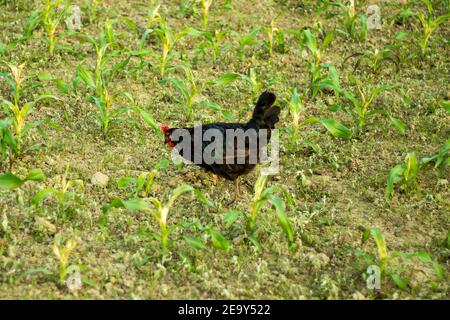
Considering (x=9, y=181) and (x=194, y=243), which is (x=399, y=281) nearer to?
(x=194, y=243)

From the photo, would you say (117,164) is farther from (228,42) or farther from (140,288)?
(228,42)

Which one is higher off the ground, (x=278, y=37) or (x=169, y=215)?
(x=278, y=37)

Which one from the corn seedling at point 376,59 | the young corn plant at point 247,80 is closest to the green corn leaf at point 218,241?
the young corn plant at point 247,80

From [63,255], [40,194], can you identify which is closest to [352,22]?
[40,194]

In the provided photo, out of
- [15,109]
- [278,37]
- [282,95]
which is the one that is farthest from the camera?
[278,37]

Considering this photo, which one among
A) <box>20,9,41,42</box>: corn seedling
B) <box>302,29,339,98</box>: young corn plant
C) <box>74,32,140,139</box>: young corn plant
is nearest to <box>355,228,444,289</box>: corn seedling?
<box>302,29,339,98</box>: young corn plant

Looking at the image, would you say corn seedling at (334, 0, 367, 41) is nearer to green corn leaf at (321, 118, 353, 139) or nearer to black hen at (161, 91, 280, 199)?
green corn leaf at (321, 118, 353, 139)

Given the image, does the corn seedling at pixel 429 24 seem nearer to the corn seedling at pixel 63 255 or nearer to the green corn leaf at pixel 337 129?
the green corn leaf at pixel 337 129

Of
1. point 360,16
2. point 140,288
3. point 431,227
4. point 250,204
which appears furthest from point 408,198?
point 360,16
